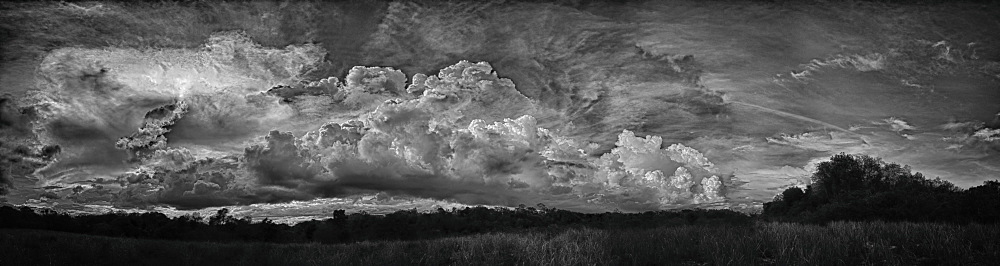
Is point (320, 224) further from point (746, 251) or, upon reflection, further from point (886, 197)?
point (746, 251)

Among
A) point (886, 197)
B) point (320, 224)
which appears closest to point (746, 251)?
point (886, 197)

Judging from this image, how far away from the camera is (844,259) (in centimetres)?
859

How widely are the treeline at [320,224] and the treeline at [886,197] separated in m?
24.2

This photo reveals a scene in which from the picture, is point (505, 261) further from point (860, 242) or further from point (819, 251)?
point (860, 242)

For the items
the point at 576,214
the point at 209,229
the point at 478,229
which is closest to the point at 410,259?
the point at 478,229

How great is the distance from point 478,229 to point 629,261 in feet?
295

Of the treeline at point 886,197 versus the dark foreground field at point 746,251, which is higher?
the treeline at point 886,197

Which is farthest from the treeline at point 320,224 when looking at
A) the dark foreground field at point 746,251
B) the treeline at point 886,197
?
the dark foreground field at point 746,251

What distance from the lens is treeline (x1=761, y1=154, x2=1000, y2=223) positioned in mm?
37312

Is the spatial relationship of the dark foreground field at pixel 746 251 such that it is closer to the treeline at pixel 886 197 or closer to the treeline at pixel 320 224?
the treeline at pixel 886 197

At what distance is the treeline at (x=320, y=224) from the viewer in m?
83.9

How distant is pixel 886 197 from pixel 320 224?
94987 mm

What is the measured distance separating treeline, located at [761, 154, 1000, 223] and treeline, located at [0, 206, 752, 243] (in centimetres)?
2420

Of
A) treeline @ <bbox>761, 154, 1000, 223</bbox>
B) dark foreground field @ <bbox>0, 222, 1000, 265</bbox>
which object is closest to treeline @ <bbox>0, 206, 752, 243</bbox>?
treeline @ <bbox>761, 154, 1000, 223</bbox>
